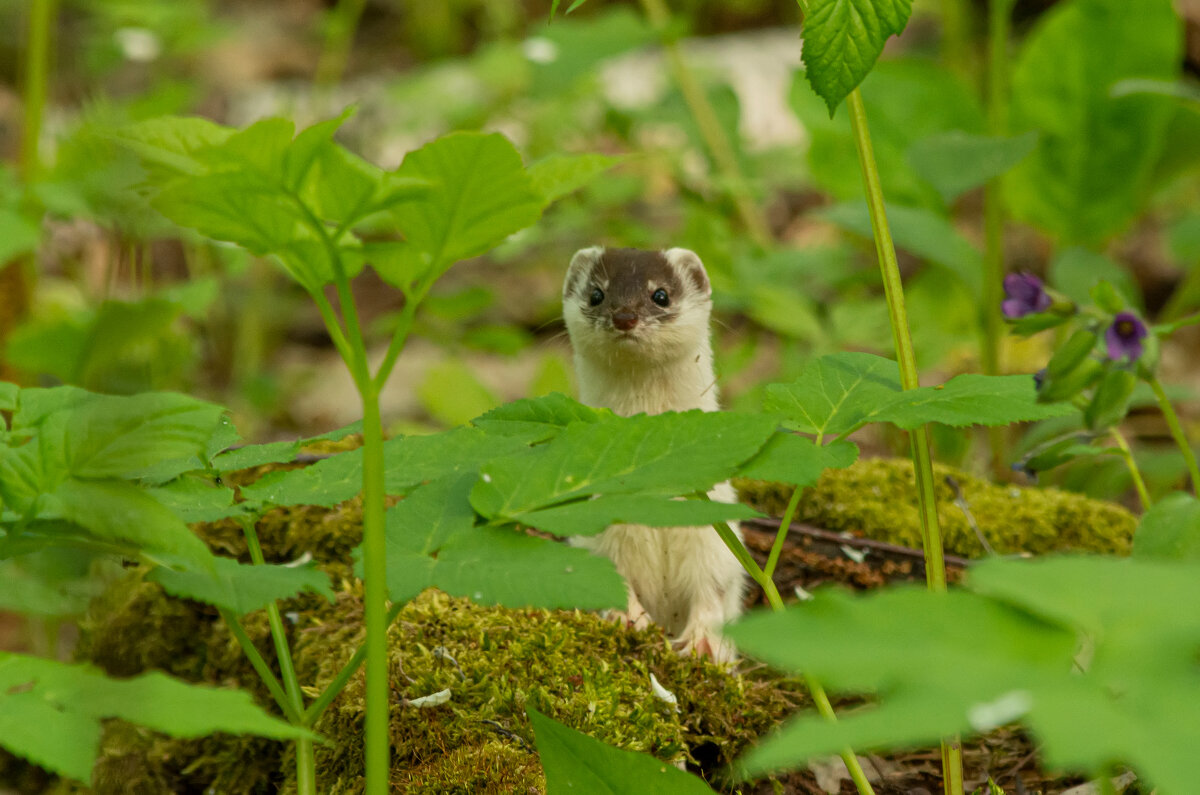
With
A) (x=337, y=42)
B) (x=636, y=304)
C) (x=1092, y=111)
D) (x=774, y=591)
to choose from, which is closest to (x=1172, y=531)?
(x=774, y=591)

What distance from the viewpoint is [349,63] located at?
1006 cm

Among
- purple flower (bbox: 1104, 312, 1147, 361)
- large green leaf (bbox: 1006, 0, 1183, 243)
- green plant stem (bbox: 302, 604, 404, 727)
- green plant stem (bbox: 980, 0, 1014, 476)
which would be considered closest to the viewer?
green plant stem (bbox: 302, 604, 404, 727)

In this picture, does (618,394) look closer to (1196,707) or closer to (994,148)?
(994,148)

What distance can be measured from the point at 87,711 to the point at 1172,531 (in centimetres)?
176

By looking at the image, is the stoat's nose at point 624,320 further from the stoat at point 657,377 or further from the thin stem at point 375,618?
the thin stem at point 375,618

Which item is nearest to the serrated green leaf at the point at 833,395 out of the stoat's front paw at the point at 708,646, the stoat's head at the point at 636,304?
the stoat's front paw at the point at 708,646

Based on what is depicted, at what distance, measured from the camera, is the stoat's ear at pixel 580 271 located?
3.63 metres

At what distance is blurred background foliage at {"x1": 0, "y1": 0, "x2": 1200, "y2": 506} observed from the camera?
428 cm

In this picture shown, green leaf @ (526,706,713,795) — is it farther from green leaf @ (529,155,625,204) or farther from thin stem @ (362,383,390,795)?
green leaf @ (529,155,625,204)

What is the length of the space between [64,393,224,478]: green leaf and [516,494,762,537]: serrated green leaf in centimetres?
46

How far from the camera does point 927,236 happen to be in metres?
4.04

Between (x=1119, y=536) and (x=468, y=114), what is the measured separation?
444 cm

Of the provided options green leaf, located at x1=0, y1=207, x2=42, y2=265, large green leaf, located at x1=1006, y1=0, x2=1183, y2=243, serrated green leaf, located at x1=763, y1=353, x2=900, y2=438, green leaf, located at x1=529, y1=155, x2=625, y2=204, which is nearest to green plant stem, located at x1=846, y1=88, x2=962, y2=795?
serrated green leaf, located at x1=763, y1=353, x2=900, y2=438

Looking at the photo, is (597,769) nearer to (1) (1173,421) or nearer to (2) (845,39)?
(2) (845,39)
